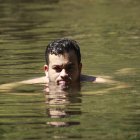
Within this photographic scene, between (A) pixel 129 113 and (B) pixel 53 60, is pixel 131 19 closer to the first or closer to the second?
(B) pixel 53 60

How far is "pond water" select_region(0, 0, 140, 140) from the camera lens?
241 inches

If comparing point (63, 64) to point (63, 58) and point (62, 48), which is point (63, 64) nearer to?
point (63, 58)

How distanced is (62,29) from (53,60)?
6665mm

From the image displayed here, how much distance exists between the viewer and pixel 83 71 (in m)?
9.97

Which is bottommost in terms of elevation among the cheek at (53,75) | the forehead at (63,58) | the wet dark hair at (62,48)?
the cheek at (53,75)

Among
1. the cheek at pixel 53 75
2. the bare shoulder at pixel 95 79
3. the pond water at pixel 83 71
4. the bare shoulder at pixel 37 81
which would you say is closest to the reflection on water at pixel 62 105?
the pond water at pixel 83 71

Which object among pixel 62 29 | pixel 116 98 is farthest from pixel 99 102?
pixel 62 29

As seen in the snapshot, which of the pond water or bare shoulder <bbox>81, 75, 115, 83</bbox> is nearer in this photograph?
the pond water

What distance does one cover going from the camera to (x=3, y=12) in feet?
65.1

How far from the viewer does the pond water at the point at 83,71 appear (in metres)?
6.13

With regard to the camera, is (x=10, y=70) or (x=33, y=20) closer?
(x=10, y=70)

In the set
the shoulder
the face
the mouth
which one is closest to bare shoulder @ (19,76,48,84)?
the face

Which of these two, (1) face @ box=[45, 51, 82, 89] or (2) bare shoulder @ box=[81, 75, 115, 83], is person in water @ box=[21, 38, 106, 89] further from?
(2) bare shoulder @ box=[81, 75, 115, 83]

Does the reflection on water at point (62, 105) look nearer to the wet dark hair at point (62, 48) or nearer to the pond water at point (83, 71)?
the pond water at point (83, 71)
